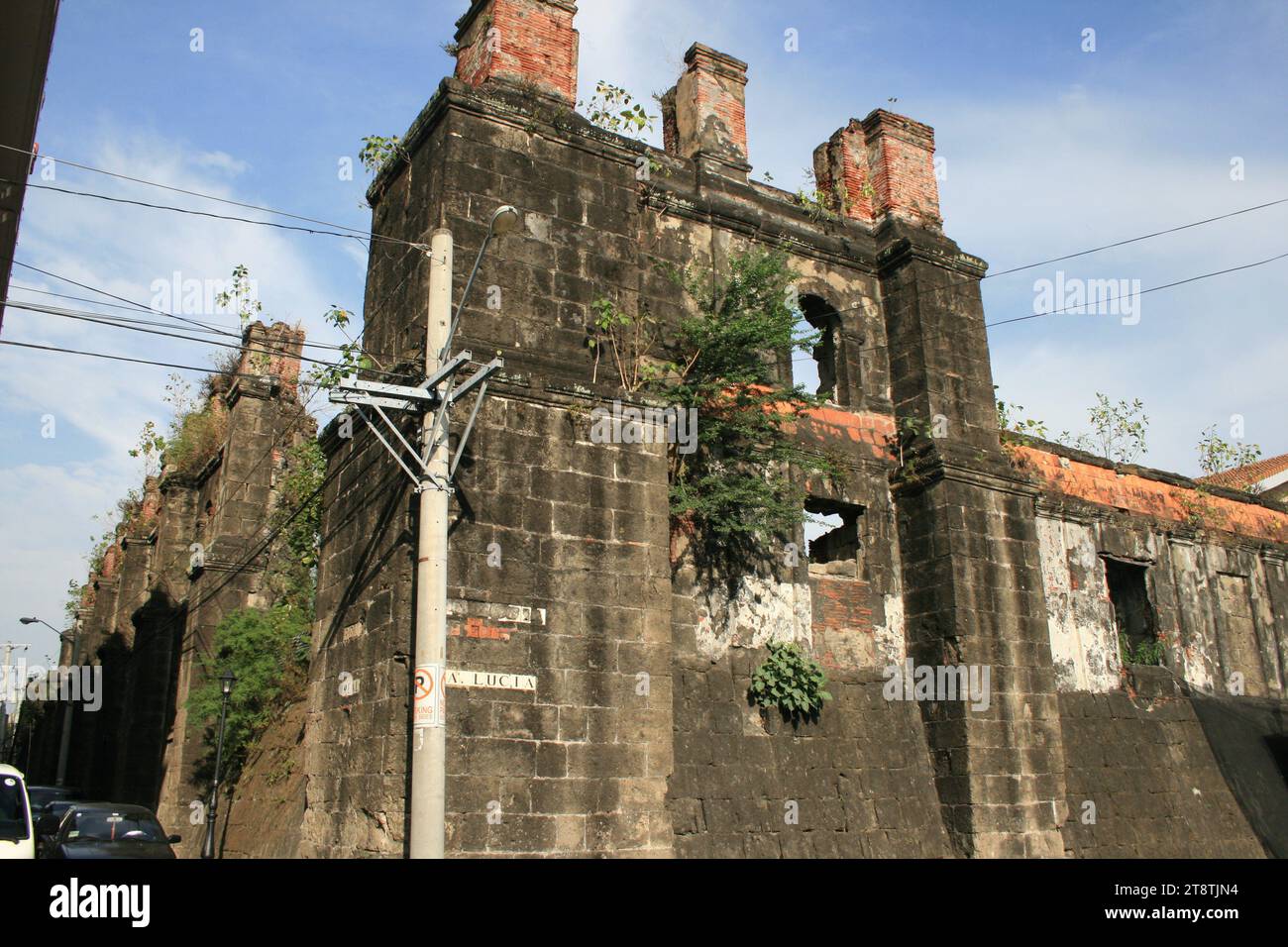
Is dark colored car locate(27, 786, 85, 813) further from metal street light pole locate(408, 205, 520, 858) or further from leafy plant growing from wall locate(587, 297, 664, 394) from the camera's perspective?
leafy plant growing from wall locate(587, 297, 664, 394)

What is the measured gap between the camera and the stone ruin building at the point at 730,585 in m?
8.74

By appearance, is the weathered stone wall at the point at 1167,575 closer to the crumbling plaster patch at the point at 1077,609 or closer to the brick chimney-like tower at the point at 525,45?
the crumbling plaster patch at the point at 1077,609

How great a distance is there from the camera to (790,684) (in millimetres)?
11195

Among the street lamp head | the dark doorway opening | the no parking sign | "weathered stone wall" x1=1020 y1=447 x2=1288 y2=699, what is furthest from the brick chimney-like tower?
the dark doorway opening

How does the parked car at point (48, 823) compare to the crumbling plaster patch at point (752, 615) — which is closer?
the crumbling plaster patch at point (752, 615)

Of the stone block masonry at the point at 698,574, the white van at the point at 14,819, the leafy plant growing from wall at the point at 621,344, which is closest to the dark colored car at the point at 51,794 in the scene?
the stone block masonry at the point at 698,574

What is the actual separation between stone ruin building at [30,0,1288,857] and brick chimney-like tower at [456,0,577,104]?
0.13 feet

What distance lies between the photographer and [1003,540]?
12.9 metres

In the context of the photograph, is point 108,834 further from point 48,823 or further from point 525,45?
point 525,45

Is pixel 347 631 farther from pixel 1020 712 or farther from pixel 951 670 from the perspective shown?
pixel 1020 712

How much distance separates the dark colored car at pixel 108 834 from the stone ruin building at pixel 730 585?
4.59 ft

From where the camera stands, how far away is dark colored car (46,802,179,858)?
12281mm

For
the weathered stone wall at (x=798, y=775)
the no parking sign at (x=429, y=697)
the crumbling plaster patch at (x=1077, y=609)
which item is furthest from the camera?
the crumbling plaster patch at (x=1077, y=609)

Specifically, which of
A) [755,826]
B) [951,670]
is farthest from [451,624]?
[951,670]
